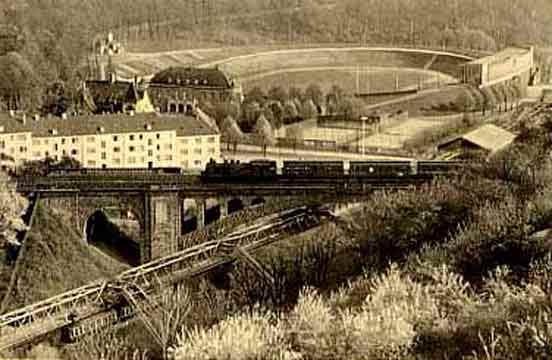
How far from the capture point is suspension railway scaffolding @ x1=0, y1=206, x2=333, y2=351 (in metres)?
4.56

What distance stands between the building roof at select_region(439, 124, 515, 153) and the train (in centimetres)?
121

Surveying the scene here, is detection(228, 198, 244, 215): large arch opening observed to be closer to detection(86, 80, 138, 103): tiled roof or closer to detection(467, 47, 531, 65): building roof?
detection(86, 80, 138, 103): tiled roof

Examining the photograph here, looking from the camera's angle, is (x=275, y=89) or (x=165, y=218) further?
(x=275, y=89)

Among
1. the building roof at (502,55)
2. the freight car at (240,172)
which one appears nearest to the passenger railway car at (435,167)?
the freight car at (240,172)

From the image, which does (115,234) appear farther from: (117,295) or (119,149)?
(117,295)

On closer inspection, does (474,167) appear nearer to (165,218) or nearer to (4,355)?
(165,218)

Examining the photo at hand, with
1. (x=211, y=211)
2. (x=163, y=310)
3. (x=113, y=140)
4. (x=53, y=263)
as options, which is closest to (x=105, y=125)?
(x=113, y=140)

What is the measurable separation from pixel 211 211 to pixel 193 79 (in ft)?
15.2

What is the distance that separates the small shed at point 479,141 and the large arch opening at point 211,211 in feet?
7.18

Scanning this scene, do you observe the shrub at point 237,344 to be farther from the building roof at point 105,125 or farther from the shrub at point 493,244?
the building roof at point 105,125

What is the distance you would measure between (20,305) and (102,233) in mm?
1812

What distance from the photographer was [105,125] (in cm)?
889

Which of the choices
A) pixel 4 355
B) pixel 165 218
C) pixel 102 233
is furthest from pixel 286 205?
pixel 4 355

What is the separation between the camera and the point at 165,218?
23.7ft
